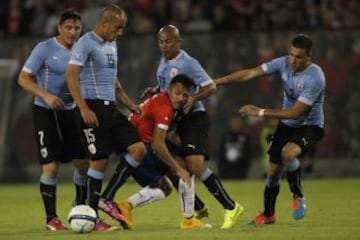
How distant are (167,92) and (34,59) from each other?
5.01 ft

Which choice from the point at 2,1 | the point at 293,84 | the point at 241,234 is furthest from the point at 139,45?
the point at 241,234

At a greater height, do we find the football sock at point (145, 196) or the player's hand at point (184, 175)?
the player's hand at point (184, 175)

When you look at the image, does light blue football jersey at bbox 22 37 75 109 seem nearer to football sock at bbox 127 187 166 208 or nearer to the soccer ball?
football sock at bbox 127 187 166 208

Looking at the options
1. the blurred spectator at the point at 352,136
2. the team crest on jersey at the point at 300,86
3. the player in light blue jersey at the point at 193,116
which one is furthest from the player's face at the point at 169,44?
the blurred spectator at the point at 352,136

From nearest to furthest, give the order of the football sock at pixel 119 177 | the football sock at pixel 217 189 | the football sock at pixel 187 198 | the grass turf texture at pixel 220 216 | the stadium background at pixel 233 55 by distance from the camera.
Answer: the grass turf texture at pixel 220 216, the football sock at pixel 187 198, the football sock at pixel 217 189, the football sock at pixel 119 177, the stadium background at pixel 233 55

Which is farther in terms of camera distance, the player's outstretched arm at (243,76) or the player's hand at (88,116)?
the player's outstretched arm at (243,76)

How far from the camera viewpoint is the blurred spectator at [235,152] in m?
23.6

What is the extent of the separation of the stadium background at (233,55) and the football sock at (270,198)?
9.91 m

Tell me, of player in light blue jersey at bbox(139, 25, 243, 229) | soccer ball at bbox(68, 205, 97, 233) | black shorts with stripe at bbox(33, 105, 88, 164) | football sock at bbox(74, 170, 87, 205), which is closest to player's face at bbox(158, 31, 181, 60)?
player in light blue jersey at bbox(139, 25, 243, 229)

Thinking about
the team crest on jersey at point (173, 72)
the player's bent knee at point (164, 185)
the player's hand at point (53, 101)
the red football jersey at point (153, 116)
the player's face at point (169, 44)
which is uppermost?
the player's face at point (169, 44)

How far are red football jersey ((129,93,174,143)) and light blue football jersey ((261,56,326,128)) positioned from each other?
1352mm

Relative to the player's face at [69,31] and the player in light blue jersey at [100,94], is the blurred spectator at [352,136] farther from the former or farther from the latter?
the player in light blue jersey at [100,94]

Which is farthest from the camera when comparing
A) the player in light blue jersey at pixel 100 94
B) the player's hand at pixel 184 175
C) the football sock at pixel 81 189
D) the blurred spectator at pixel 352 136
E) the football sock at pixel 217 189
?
the blurred spectator at pixel 352 136

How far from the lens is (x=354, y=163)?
2348 cm
